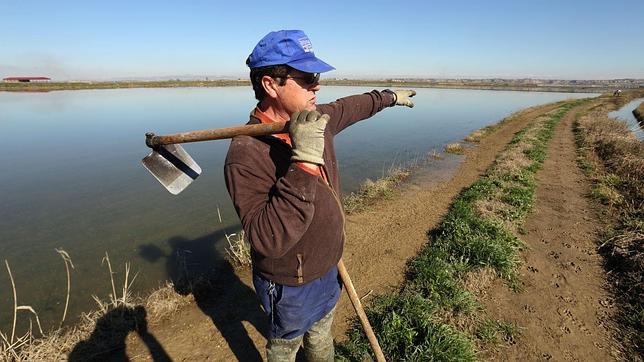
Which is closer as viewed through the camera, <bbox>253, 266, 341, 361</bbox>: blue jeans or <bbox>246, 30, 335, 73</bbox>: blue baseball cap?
<bbox>246, 30, 335, 73</bbox>: blue baseball cap

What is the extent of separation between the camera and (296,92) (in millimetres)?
1927

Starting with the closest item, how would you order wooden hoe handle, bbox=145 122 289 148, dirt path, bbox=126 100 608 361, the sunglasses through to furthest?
wooden hoe handle, bbox=145 122 289 148 → the sunglasses → dirt path, bbox=126 100 608 361

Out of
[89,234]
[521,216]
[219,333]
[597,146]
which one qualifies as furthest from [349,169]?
[597,146]

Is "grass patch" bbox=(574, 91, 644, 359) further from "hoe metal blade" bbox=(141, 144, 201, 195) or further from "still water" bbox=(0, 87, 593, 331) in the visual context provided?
"still water" bbox=(0, 87, 593, 331)

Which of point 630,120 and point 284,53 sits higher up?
point 284,53

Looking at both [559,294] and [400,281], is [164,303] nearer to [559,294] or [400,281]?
[400,281]

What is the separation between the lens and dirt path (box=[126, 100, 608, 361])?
396 cm

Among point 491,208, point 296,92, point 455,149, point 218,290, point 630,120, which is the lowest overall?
point 218,290

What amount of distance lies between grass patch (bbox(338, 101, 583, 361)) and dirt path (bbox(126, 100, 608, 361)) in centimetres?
30

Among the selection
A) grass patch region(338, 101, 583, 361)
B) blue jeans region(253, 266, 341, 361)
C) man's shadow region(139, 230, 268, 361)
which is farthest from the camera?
man's shadow region(139, 230, 268, 361)

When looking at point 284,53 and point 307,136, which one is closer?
point 307,136

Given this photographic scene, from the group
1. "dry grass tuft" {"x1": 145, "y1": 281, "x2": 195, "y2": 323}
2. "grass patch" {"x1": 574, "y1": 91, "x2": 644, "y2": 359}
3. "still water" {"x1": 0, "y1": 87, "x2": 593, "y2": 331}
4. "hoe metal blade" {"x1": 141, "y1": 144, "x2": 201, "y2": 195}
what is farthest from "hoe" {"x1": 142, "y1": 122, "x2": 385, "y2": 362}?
"still water" {"x1": 0, "y1": 87, "x2": 593, "y2": 331}

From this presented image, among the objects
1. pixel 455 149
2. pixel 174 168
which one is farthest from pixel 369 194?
pixel 455 149

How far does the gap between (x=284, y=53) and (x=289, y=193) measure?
0.81 meters
